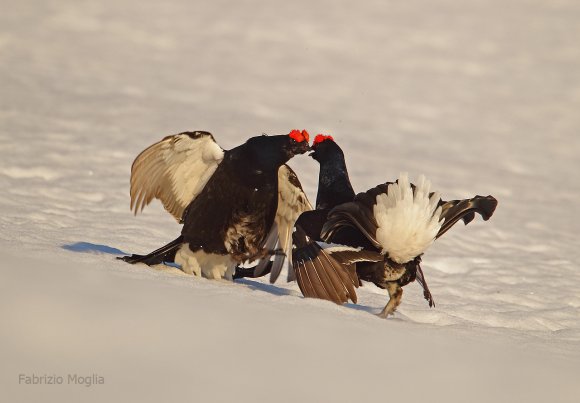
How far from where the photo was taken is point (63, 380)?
10.7 ft

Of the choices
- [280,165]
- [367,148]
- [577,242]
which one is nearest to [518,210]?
[577,242]

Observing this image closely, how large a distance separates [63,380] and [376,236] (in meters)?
2.54

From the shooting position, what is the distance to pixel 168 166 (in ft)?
20.1

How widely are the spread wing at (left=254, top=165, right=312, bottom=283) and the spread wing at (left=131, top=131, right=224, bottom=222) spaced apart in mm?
562

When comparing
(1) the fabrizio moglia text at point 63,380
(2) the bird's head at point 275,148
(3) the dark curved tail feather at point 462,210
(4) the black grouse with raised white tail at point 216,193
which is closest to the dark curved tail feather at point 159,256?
(4) the black grouse with raised white tail at point 216,193

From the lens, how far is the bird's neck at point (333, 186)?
638cm

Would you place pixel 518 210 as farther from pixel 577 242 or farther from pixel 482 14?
pixel 482 14

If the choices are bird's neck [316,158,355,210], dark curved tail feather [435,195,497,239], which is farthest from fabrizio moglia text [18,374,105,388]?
bird's neck [316,158,355,210]

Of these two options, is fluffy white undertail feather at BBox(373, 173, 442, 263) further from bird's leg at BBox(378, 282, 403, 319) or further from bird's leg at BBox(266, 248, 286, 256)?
bird's leg at BBox(266, 248, 286, 256)

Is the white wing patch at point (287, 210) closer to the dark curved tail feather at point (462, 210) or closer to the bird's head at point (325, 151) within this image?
the bird's head at point (325, 151)

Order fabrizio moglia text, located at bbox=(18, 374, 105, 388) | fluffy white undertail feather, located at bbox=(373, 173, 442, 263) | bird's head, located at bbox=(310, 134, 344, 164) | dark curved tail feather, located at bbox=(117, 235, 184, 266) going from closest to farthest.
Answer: fabrizio moglia text, located at bbox=(18, 374, 105, 388), fluffy white undertail feather, located at bbox=(373, 173, 442, 263), dark curved tail feather, located at bbox=(117, 235, 184, 266), bird's head, located at bbox=(310, 134, 344, 164)

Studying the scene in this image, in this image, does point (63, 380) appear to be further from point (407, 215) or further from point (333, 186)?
point (333, 186)

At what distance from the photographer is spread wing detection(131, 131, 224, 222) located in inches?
234

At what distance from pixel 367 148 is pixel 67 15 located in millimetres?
7815
